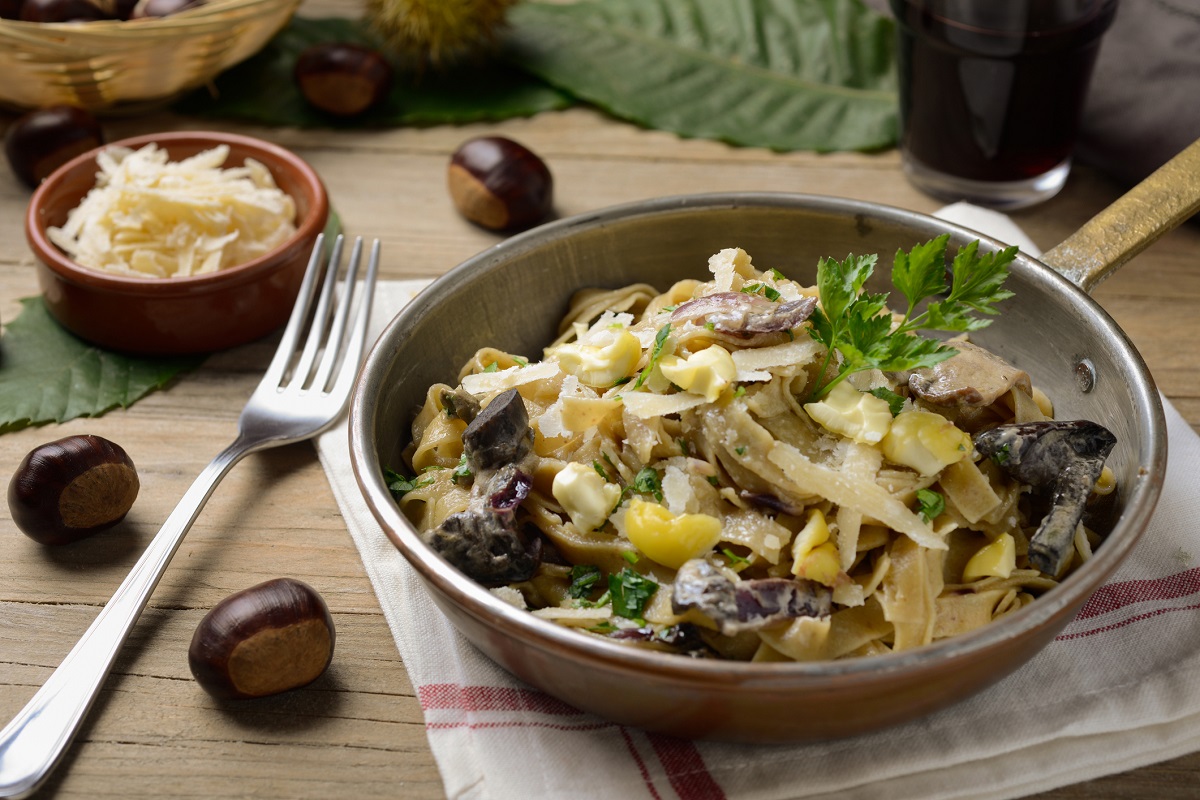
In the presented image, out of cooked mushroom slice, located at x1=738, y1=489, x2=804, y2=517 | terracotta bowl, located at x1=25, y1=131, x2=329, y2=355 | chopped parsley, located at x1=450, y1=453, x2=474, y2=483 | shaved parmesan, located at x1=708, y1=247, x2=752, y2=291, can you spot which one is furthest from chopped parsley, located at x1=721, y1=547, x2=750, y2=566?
terracotta bowl, located at x1=25, y1=131, x2=329, y2=355

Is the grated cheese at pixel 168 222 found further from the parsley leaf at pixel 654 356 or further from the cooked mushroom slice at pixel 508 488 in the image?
the parsley leaf at pixel 654 356

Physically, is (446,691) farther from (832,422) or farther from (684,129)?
(684,129)

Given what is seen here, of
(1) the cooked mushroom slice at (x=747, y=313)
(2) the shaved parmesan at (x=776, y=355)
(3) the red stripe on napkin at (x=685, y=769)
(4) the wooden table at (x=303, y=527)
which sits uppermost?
(1) the cooked mushroom slice at (x=747, y=313)

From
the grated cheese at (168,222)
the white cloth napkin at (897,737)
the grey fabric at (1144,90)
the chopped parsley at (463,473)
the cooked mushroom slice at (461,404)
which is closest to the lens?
the white cloth napkin at (897,737)

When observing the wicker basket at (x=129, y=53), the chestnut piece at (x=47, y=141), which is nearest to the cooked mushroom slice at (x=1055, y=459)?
the wicker basket at (x=129, y=53)

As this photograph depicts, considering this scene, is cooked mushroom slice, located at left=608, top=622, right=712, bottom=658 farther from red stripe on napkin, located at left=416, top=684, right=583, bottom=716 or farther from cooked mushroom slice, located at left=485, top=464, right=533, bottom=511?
cooked mushroom slice, located at left=485, top=464, right=533, bottom=511

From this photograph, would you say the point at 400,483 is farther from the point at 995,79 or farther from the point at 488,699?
the point at 995,79
